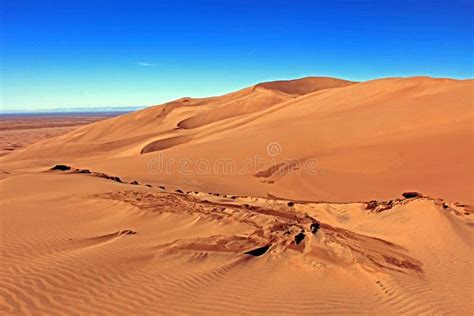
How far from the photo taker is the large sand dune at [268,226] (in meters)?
4.48

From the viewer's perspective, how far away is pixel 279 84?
45281 mm

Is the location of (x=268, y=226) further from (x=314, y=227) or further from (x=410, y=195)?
(x=410, y=195)

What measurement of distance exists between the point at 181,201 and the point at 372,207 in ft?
15.1

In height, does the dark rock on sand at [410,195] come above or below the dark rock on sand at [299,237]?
above

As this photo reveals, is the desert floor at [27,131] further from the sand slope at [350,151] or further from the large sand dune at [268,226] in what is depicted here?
the large sand dune at [268,226]

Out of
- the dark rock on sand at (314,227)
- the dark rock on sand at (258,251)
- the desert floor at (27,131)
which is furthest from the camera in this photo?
the desert floor at (27,131)

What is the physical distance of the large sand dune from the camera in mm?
4477

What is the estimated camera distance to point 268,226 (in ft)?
23.1

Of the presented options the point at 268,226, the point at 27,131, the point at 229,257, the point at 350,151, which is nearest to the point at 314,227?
the point at 268,226

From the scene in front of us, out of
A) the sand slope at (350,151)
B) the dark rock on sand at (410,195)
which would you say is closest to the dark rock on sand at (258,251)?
the sand slope at (350,151)

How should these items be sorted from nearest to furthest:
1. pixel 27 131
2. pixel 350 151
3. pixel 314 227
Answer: pixel 314 227 < pixel 350 151 < pixel 27 131

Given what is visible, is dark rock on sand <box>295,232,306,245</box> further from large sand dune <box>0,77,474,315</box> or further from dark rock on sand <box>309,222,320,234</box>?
dark rock on sand <box>309,222,320,234</box>

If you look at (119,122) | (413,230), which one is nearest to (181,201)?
(413,230)

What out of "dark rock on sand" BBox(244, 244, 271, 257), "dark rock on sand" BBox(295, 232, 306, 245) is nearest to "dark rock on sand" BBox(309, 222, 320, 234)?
"dark rock on sand" BBox(295, 232, 306, 245)
